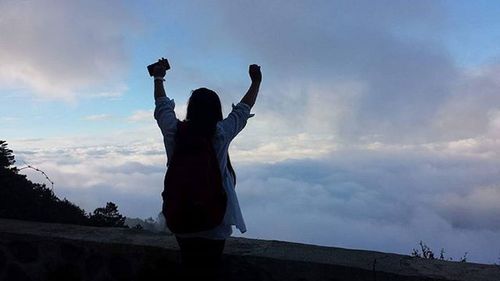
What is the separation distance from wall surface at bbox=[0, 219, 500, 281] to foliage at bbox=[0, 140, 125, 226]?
0.75 meters

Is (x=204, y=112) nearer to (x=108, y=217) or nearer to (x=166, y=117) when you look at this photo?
(x=166, y=117)

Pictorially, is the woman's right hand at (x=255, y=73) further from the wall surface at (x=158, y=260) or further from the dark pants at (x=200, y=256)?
the wall surface at (x=158, y=260)

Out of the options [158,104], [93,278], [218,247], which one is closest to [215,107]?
[158,104]

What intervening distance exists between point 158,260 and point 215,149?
149 cm

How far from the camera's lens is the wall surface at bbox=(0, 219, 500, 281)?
374 centimetres

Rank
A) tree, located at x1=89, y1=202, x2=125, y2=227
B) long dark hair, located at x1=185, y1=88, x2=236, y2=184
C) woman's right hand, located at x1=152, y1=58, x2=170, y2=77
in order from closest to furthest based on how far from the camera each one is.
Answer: long dark hair, located at x1=185, y1=88, x2=236, y2=184, woman's right hand, located at x1=152, y1=58, x2=170, y2=77, tree, located at x1=89, y1=202, x2=125, y2=227

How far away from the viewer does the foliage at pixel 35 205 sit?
229 inches

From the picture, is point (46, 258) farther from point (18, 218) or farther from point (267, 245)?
point (267, 245)

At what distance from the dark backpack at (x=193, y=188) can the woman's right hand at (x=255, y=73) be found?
65 cm

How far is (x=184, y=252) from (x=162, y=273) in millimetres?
1136

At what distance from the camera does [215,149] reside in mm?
3129

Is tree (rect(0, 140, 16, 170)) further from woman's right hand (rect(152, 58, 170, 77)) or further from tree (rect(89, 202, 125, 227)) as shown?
woman's right hand (rect(152, 58, 170, 77))

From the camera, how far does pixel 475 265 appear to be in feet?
12.7

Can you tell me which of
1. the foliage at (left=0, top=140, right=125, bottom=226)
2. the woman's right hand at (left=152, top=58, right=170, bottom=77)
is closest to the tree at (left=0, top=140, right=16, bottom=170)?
the foliage at (left=0, top=140, right=125, bottom=226)
